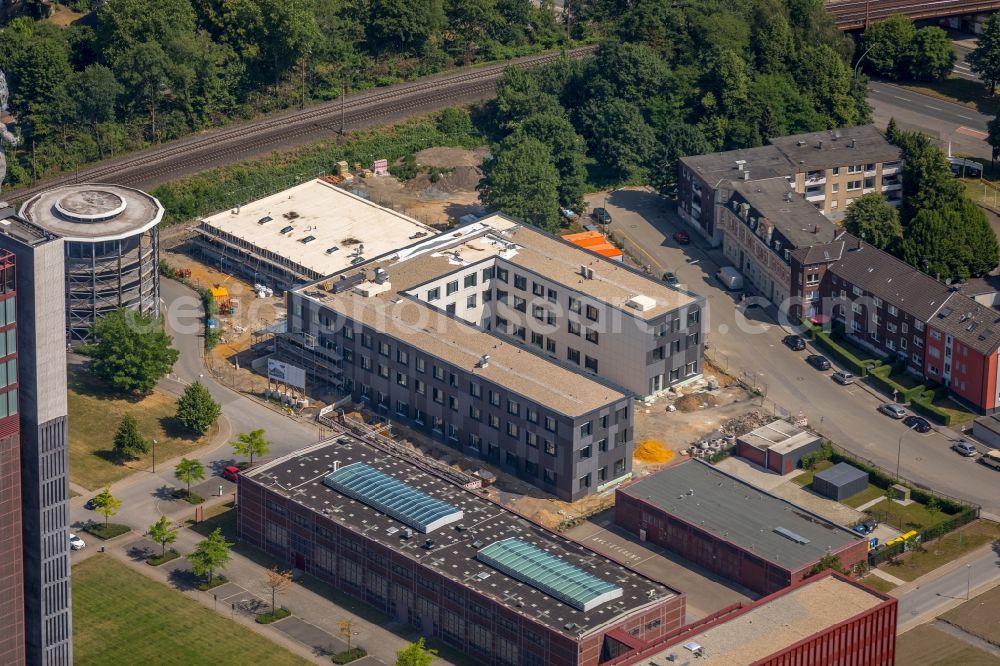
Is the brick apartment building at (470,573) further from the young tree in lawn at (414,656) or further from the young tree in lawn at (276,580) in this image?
the young tree in lawn at (414,656)

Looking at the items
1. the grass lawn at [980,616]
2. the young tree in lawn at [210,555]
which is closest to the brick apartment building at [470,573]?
the young tree in lawn at [210,555]

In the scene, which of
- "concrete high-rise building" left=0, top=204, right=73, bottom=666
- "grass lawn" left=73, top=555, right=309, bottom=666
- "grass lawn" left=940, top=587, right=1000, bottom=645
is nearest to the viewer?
"concrete high-rise building" left=0, top=204, right=73, bottom=666

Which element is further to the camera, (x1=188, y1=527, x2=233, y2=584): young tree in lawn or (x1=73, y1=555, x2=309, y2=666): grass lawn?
(x1=188, y1=527, x2=233, y2=584): young tree in lawn

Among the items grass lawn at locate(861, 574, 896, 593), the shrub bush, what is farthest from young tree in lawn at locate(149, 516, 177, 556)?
grass lawn at locate(861, 574, 896, 593)

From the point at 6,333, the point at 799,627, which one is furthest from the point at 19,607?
the point at 799,627

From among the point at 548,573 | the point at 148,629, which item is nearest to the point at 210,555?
the point at 148,629

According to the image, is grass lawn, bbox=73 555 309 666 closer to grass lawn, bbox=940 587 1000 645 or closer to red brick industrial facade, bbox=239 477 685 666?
red brick industrial facade, bbox=239 477 685 666

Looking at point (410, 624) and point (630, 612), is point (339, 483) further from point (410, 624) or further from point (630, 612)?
point (630, 612)
